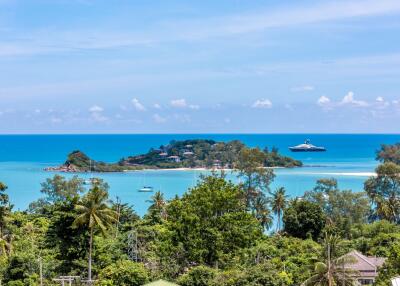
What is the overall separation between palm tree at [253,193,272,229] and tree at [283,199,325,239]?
17.3 ft

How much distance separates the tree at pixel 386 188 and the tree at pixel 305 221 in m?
9.93

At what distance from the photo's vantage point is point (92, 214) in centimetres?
4372

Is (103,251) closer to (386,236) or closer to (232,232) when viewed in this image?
(232,232)

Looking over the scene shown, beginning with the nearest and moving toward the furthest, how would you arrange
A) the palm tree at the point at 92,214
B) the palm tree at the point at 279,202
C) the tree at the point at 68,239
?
the palm tree at the point at 92,214 → the tree at the point at 68,239 → the palm tree at the point at 279,202

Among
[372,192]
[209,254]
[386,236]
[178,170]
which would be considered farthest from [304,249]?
[178,170]

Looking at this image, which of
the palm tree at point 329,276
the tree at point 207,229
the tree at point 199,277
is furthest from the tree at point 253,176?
the palm tree at point 329,276

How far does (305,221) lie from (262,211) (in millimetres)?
7804

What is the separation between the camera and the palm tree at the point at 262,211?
6838 centimetres

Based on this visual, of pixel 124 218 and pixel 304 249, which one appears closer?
pixel 304 249

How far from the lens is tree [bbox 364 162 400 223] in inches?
2751

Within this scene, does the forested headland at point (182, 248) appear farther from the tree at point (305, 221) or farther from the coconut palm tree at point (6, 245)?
the tree at point (305, 221)

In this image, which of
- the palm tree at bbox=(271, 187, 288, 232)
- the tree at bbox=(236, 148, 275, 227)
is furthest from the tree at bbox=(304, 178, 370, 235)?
the tree at bbox=(236, 148, 275, 227)

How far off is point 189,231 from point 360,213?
30180 mm

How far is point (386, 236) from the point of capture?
177 feet
